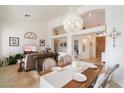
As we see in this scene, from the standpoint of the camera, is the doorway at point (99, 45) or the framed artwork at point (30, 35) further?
the doorway at point (99, 45)

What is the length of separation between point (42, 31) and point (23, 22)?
1347 mm

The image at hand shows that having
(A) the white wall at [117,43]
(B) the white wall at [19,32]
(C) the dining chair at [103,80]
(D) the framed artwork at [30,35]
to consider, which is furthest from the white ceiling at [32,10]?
(C) the dining chair at [103,80]

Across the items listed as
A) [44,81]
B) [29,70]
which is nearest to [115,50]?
[44,81]

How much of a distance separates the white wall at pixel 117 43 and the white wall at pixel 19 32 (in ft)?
16.4

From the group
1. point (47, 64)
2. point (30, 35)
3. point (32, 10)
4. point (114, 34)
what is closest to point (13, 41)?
point (30, 35)

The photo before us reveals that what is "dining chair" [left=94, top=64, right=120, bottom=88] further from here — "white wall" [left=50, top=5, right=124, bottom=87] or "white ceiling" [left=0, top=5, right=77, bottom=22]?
"white ceiling" [left=0, top=5, right=77, bottom=22]

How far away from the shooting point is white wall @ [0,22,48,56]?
22.1 feet

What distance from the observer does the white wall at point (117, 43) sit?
119 inches

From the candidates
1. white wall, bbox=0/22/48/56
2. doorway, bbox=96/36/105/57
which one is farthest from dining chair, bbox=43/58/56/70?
doorway, bbox=96/36/105/57

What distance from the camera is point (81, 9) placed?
486cm

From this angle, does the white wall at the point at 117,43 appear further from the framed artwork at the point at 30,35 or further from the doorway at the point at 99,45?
the doorway at the point at 99,45

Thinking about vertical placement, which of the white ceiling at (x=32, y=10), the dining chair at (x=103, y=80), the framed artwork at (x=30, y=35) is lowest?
the dining chair at (x=103, y=80)

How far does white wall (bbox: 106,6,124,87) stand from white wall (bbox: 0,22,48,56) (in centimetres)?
501
